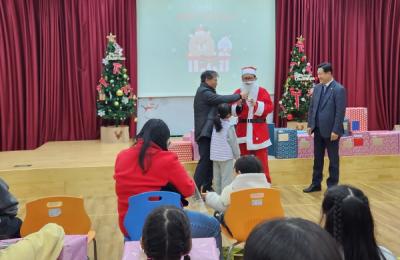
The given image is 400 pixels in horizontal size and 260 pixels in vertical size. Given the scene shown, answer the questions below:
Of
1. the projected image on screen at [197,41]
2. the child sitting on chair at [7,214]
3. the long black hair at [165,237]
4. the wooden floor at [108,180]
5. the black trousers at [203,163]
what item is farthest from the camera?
the projected image on screen at [197,41]

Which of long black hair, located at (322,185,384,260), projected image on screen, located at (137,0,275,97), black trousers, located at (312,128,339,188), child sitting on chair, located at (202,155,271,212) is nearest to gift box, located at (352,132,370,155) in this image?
black trousers, located at (312,128,339,188)

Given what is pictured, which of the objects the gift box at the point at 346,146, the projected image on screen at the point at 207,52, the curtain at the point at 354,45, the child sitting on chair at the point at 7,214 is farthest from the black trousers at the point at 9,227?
the curtain at the point at 354,45

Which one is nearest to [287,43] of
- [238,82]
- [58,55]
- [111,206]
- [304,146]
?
[238,82]

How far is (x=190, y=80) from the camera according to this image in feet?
23.0

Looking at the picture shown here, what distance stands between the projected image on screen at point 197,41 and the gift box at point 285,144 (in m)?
1.93

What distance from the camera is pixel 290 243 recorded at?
0.68 m

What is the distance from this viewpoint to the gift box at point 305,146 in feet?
17.8

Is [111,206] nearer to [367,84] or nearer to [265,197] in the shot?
[265,197]

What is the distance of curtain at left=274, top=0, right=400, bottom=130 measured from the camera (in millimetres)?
7094

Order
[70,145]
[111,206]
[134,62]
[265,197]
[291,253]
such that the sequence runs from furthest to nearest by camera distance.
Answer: [134,62]
[70,145]
[111,206]
[265,197]
[291,253]

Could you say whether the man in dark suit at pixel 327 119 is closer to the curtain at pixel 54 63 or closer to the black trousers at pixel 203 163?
the black trousers at pixel 203 163

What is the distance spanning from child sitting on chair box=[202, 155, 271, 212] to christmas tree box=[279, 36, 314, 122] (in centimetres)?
380

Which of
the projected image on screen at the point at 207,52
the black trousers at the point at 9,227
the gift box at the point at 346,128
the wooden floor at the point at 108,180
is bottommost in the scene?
the wooden floor at the point at 108,180

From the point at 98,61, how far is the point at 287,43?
2.96 metres
